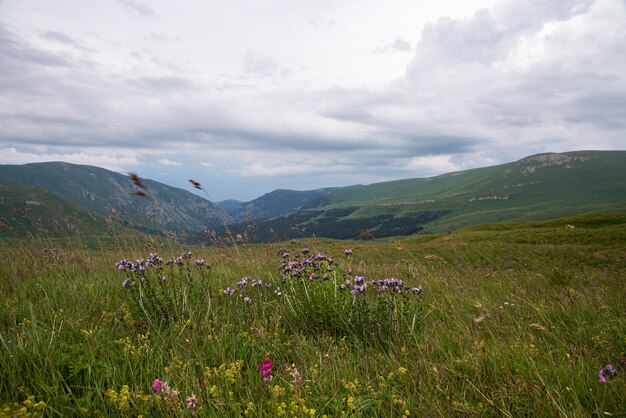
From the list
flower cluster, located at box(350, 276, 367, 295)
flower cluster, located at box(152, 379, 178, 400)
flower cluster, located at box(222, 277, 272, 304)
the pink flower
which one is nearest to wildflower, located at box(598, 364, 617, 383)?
flower cluster, located at box(350, 276, 367, 295)

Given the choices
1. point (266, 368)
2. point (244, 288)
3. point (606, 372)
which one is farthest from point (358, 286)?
point (606, 372)

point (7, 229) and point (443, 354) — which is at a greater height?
point (7, 229)

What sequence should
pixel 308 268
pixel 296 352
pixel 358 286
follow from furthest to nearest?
pixel 308 268, pixel 358 286, pixel 296 352

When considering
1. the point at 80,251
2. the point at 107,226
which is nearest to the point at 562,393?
the point at 107,226

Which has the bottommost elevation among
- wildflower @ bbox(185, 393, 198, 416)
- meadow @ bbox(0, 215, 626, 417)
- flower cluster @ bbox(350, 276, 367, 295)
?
meadow @ bbox(0, 215, 626, 417)

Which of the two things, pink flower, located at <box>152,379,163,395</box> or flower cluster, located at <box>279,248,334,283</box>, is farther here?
flower cluster, located at <box>279,248,334,283</box>

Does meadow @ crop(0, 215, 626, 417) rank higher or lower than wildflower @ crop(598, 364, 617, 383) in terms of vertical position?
lower

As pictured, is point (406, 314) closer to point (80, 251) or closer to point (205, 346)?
point (205, 346)

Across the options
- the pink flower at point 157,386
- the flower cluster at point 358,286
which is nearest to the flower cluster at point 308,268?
the flower cluster at point 358,286

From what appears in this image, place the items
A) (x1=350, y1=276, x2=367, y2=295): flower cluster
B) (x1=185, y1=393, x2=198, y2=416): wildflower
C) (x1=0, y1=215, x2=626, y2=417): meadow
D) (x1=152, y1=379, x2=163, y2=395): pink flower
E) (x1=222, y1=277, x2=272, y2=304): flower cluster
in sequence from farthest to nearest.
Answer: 1. (x1=222, y1=277, x2=272, y2=304): flower cluster
2. (x1=350, y1=276, x2=367, y2=295): flower cluster
3. (x1=0, y1=215, x2=626, y2=417): meadow
4. (x1=152, y1=379, x2=163, y2=395): pink flower
5. (x1=185, y1=393, x2=198, y2=416): wildflower

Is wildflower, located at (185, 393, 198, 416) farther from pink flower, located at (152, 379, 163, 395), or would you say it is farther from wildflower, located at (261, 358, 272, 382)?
wildflower, located at (261, 358, 272, 382)

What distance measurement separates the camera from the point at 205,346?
405 cm

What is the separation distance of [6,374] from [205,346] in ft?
5.72

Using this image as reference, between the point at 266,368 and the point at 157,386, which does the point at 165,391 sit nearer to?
the point at 157,386
